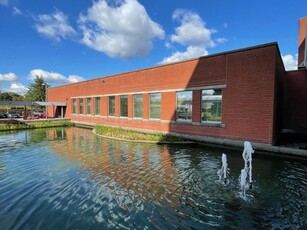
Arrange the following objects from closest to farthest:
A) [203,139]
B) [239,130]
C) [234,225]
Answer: [234,225], [239,130], [203,139]

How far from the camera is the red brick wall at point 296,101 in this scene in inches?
653

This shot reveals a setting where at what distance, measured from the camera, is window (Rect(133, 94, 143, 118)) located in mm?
19469

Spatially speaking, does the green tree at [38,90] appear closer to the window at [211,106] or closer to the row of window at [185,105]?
the row of window at [185,105]

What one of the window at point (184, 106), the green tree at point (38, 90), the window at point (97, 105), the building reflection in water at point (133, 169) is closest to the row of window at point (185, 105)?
the window at point (184, 106)

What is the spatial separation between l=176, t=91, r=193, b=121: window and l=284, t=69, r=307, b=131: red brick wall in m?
8.37

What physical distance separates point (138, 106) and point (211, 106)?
25.2 feet

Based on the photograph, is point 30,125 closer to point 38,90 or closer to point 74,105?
point 74,105

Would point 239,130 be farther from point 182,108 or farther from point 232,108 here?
point 182,108

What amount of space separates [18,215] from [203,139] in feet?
36.2

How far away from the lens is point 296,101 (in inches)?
667

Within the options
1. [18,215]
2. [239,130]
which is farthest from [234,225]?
[239,130]

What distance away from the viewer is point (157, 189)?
242 inches

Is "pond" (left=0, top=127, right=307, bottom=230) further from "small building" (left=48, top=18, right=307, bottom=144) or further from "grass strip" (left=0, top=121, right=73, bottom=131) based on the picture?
"grass strip" (left=0, top=121, right=73, bottom=131)

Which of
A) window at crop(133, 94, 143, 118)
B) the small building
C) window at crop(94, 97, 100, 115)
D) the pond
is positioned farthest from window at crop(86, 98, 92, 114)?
the pond
